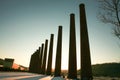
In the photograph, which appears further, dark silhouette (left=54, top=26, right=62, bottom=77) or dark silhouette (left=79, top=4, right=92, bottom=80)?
dark silhouette (left=54, top=26, right=62, bottom=77)

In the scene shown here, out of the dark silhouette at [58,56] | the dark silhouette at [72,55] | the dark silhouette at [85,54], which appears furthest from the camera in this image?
the dark silhouette at [58,56]

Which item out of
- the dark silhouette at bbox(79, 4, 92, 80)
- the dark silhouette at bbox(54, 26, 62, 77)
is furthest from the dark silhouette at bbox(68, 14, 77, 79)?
the dark silhouette at bbox(54, 26, 62, 77)

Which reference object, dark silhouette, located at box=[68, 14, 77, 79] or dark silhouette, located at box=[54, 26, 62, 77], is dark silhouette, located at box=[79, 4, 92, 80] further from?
dark silhouette, located at box=[54, 26, 62, 77]

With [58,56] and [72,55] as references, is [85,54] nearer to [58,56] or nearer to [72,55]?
[72,55]

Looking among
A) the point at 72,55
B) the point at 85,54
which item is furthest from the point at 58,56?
the point at 85,54

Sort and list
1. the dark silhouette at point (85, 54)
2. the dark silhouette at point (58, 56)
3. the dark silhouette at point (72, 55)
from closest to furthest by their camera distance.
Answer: the dark silhouette at point (85, 54) < the dark silhouette at point (72, 55) < the dark silhouette at point (58, 56)

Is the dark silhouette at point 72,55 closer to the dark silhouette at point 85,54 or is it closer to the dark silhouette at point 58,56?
the dark silhouette at point 85,54

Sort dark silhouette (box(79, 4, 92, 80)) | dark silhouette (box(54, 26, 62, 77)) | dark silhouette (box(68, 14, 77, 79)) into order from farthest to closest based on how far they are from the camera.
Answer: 1. dark silhouette (box(54, 26, 62, 77))
2. dark silhouette (box(68, 14, 77, 79))
3. dark silhouette (box(79, 4, 92, 80))

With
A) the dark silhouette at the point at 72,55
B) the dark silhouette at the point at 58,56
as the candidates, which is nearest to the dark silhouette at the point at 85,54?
the dark silhouette at the point at 72,55

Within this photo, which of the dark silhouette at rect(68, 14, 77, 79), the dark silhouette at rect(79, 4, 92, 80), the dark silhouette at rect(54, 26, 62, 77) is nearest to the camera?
the dark silhouette at rect(79, 4, 92, 80)

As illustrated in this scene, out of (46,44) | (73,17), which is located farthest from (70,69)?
(46,44)

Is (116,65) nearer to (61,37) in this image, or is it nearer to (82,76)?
(61,37)

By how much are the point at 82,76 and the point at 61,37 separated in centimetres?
1139

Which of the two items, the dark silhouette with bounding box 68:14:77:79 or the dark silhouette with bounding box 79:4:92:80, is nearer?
the dark silhouette with bounding box 79:4:92:80
